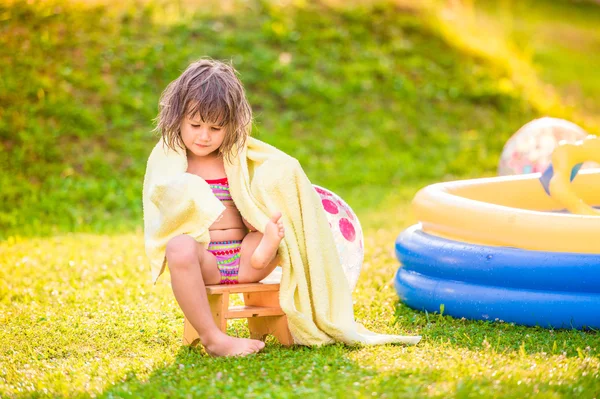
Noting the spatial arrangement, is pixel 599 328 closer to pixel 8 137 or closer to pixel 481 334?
pixel 481 334

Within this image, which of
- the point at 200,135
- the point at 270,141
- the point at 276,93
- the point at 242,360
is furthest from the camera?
the point at 276,93

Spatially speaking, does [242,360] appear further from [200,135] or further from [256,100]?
[256,100]

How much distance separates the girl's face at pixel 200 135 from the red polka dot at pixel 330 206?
92 cm

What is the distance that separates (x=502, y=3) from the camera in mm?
21703

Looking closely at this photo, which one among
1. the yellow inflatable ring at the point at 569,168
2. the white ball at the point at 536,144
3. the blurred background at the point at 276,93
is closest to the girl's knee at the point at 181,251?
the yellow inflatable ring at the point at 569,168

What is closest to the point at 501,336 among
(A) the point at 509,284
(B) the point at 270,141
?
(A) the point at 509,284

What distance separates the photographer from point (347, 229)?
183 inches

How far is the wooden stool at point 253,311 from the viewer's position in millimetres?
3797

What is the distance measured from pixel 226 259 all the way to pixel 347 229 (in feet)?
3.15

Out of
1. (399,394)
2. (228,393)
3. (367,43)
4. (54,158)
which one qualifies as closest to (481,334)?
(399,394)

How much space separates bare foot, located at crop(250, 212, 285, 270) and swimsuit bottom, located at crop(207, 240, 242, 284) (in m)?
0.16

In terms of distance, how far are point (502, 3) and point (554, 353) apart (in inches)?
760

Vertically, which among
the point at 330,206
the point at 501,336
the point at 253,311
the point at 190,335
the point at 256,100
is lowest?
the point at 501,336

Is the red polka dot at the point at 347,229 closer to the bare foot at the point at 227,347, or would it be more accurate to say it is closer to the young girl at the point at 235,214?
the young girl at the point at 235,214
